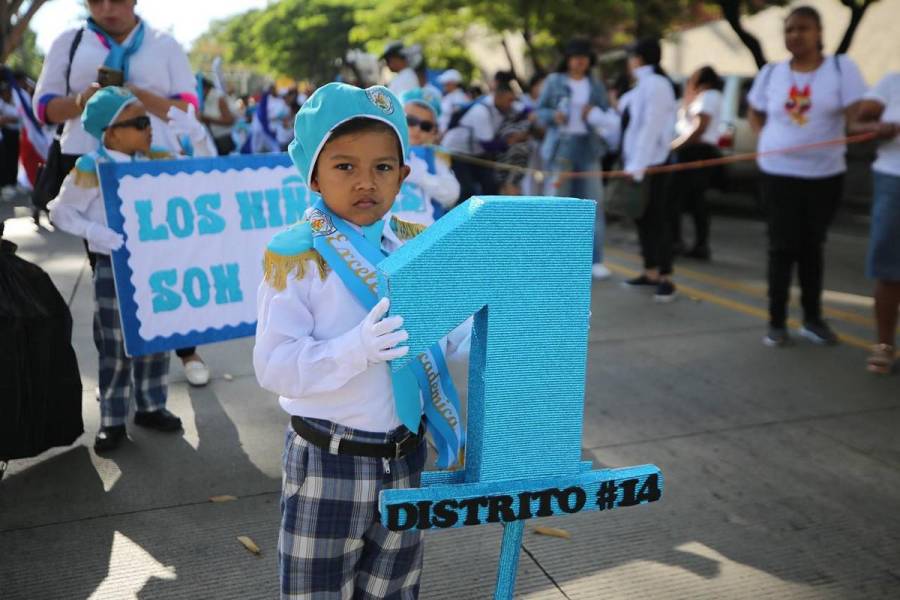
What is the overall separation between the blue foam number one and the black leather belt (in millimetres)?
361

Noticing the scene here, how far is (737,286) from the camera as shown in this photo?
7.67 metres

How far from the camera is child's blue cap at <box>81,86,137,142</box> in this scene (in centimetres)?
359

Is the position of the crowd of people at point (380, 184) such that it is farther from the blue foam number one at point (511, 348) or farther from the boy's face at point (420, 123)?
the blue foam number one at point (511, 348)

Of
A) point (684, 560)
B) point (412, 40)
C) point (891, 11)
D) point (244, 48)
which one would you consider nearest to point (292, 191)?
point (684, 560)

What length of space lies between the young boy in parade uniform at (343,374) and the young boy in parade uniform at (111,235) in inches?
81.5

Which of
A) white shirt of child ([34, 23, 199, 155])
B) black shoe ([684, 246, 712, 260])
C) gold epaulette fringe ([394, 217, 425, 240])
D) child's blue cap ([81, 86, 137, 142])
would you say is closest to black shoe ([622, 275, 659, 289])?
black shoe ([684, 246, 712, 260])

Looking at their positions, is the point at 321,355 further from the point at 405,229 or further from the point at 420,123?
the point at 420,123

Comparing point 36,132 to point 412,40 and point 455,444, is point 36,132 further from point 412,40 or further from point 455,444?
point 412,40

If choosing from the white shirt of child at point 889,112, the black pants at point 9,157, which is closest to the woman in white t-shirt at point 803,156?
the white shirt of child at point 889,112

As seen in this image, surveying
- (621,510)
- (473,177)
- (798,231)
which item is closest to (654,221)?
(798,231)

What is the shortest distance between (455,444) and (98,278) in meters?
2.48

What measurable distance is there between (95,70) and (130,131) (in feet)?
1.31

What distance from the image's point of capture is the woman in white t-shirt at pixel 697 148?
842 centimetres

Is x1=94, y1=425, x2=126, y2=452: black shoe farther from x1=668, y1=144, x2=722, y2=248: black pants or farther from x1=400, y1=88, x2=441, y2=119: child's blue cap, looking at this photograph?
x1=668, y1=144, x2=722, y2=248: black pants
